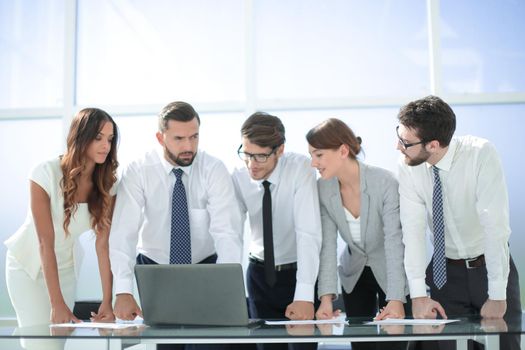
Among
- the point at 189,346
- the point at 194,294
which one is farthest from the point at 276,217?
the point at 194,294

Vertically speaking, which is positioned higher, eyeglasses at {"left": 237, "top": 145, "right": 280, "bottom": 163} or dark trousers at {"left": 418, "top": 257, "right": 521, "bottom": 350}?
eyeglasses at {"left": 237, "top": 145, "right": 280, "bottom": 163}

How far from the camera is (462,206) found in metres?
2.81

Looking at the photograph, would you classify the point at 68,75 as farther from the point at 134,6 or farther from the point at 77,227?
the point at 77,227

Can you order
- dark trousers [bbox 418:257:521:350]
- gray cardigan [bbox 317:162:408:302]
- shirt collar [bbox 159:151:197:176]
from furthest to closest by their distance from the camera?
shirt collar [bbox 159:151:197:176], gray cardigan [bbox 317:162:408:302], dark trousers [bbox 418:257:521:350]

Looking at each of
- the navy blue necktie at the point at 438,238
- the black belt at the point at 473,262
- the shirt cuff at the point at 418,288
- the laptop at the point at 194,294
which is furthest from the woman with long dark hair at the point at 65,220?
the black belt at the point at 473,262

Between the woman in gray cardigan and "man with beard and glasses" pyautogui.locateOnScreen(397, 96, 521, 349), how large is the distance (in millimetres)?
103

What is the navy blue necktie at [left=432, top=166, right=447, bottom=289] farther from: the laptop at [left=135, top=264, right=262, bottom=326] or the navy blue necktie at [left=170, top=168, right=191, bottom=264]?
the navy blue necktie at [left=170, top=168, right=191, bottom=264]

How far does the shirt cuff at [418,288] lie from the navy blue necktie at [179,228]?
3.26 feet

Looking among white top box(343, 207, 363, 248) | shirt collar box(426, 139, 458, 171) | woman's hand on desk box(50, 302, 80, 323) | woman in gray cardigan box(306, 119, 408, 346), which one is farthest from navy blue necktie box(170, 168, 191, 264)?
shirt collar box(426, 139, 458, 171)

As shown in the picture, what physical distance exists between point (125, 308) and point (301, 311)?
72cm

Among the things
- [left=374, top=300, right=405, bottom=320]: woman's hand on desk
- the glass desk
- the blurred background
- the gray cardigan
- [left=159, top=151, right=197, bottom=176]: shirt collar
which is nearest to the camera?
the glass desk

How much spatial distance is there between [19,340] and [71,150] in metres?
1.04

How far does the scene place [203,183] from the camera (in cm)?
306

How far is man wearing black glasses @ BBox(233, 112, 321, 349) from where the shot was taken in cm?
289
